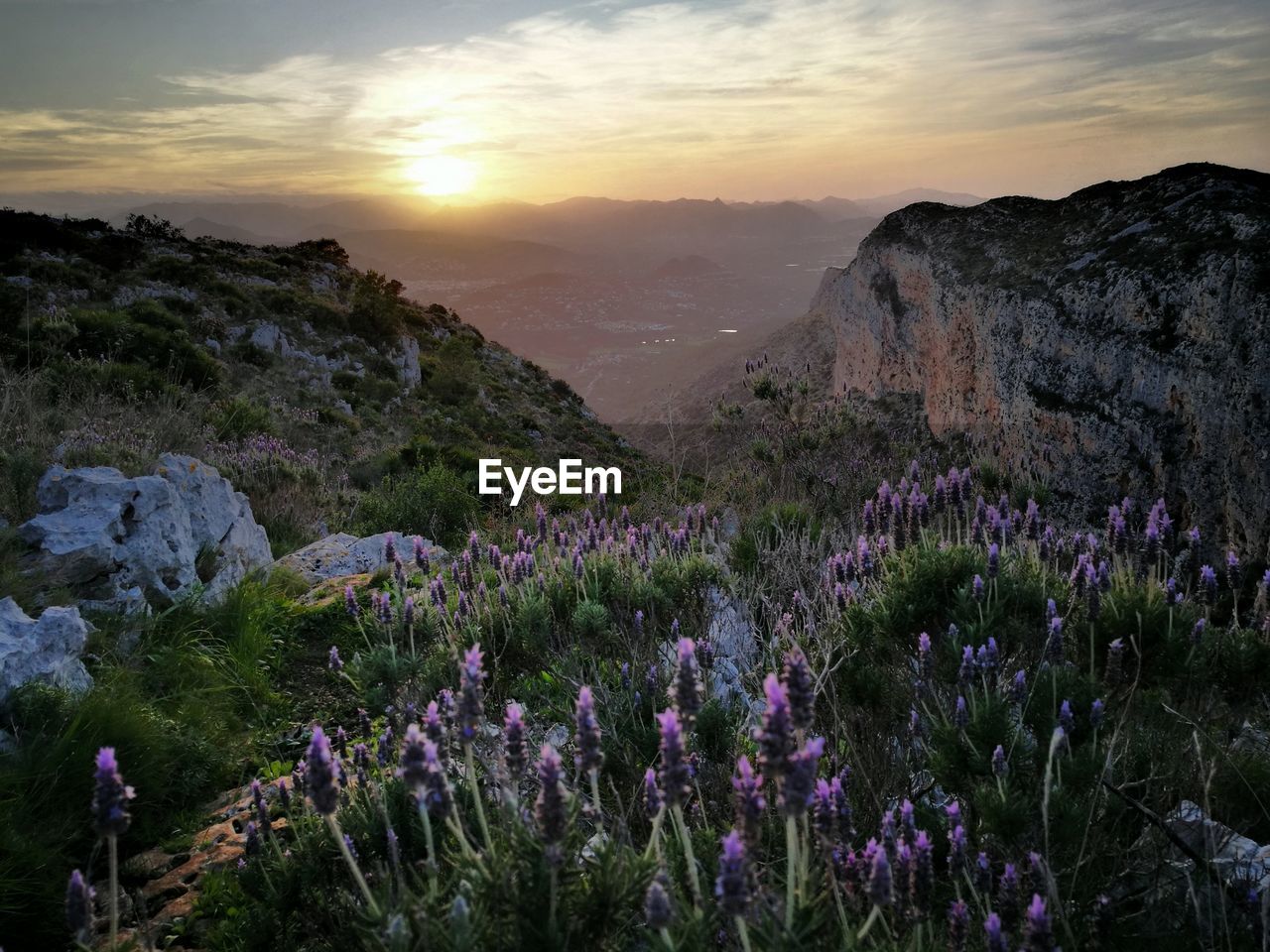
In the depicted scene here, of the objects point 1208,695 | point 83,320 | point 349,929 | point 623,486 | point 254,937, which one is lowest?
point 623,486

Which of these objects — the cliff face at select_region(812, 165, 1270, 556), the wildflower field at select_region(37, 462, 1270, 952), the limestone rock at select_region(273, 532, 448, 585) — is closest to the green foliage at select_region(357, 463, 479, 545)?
the limestone rock at select_region(273, 532, 448, 585)

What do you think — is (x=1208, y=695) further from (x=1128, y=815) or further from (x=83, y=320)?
(x=83, y=320)

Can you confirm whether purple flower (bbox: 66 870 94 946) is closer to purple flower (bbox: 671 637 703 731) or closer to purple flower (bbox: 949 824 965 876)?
purple flower (bbox: 671 637 703 731)

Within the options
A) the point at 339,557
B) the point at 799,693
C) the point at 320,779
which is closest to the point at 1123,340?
the point at 799,693

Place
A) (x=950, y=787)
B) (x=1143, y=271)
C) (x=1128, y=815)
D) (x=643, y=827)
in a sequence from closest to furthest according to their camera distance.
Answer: (x=950, y=787) → (x=1128, y=815) → (x=643, y=827) → (x=1143, y=271)

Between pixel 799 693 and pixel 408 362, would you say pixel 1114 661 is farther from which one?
pixel 408 362

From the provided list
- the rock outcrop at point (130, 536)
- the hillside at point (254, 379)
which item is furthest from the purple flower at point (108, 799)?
the hillside at point (254, 379)

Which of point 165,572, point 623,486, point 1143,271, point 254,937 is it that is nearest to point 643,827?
point 254,937
